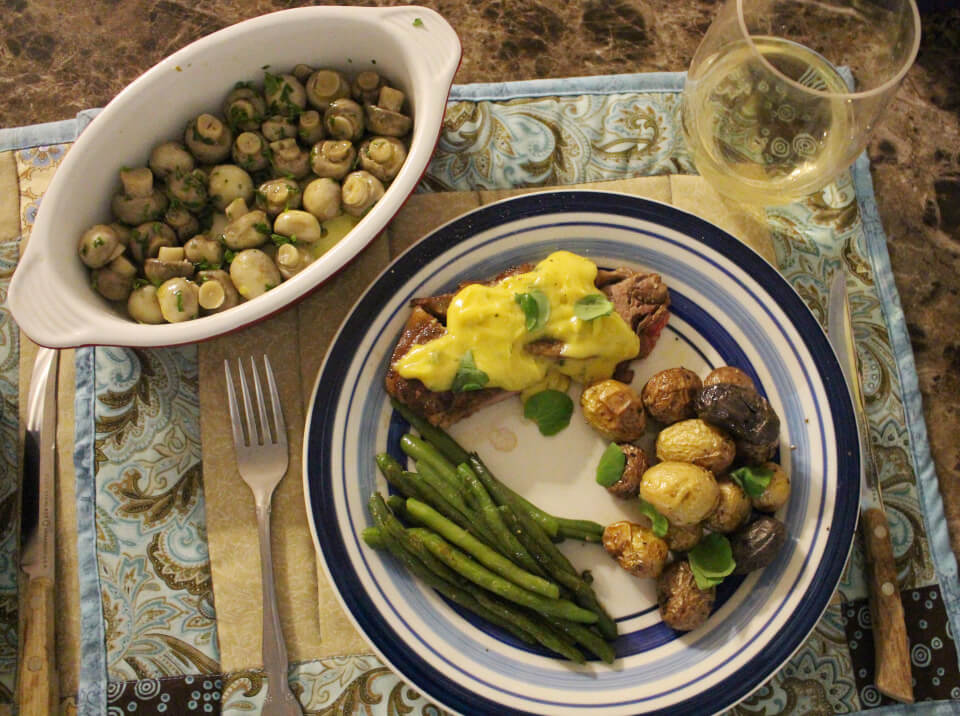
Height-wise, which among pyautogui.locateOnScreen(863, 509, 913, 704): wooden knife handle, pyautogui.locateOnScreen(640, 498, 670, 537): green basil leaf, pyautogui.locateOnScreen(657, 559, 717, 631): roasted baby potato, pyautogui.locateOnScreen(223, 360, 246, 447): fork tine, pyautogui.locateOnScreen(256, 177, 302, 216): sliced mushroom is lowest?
pyautogui.locateOnScreen(863, 509, 913, 704): wooden knife handle

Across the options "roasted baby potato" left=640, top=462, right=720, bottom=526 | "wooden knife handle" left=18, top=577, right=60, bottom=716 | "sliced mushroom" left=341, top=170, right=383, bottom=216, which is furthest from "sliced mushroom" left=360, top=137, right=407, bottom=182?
"wooden knife handle" left=18, top=577, right=60, bottom=716

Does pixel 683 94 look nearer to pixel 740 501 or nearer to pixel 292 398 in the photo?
pixel 740 501

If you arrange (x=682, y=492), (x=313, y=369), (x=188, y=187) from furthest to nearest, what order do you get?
(x=313, y=369) → (x=188, y=187) → (x=682, y=492)

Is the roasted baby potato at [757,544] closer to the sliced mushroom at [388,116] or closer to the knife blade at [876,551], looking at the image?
the knife blade at [876,551]

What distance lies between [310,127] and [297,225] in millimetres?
328

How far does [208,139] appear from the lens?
96.3 inches

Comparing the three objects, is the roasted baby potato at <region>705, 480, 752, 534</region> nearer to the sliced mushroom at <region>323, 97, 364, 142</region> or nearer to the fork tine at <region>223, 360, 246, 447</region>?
the fork tine at <region>223, 360, 246, 447</region>

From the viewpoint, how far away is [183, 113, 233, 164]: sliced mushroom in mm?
2441

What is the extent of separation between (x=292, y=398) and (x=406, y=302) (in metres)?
0.48

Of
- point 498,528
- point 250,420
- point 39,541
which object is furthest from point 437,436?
point 39,541

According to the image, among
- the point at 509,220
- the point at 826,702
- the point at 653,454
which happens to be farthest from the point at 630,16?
the point at 826,702

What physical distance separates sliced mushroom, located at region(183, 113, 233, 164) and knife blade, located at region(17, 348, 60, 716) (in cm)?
77

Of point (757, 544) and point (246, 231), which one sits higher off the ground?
point (246, 231)

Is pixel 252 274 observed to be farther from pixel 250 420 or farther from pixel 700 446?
pixel 700 446
